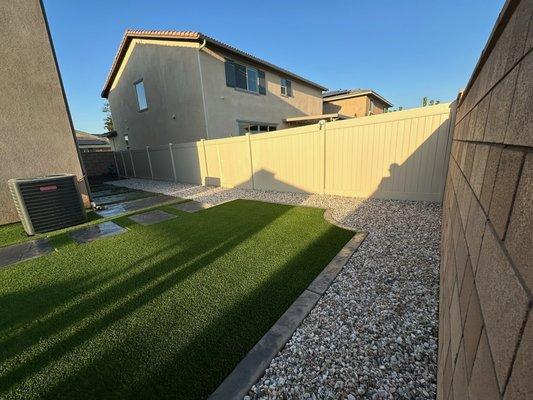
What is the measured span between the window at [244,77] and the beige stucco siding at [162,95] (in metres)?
1.75

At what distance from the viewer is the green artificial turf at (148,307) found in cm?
186

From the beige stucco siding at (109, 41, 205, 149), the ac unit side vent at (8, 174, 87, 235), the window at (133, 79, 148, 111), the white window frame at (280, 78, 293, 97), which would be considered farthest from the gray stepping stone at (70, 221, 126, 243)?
the white window frame at (280, 78, 293, 97)

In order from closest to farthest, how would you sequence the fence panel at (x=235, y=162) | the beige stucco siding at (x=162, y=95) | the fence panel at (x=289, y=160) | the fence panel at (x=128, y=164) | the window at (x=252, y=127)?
the fence panel at (x=289, y=160)
the fence panel at (x=235, y=162)
the beige stucco siding at (x=162, y=95)
the window at (x=252, y=127)
the fence panel at (x=128, y=164)

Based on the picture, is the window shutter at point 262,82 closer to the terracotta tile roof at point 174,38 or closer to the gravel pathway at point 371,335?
the terracotta tile roof at point 174,38

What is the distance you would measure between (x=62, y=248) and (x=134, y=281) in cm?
235

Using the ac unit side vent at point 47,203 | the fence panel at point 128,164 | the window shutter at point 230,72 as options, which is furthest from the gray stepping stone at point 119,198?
the fence panel at point 128,164

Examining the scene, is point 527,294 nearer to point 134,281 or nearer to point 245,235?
point 134,281

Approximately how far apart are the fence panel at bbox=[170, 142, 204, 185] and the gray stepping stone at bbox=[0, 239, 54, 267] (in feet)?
22.2

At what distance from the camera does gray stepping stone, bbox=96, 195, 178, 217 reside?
22.7 ft

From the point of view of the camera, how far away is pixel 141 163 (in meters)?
14.6

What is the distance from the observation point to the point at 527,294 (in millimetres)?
437

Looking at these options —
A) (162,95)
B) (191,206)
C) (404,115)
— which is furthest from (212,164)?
(404,115)

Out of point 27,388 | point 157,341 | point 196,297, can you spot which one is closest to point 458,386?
point 157,341

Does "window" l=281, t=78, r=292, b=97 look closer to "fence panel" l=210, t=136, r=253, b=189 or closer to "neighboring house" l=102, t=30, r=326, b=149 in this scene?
"neighboring house" l=102, t=30, r=326, b=149
